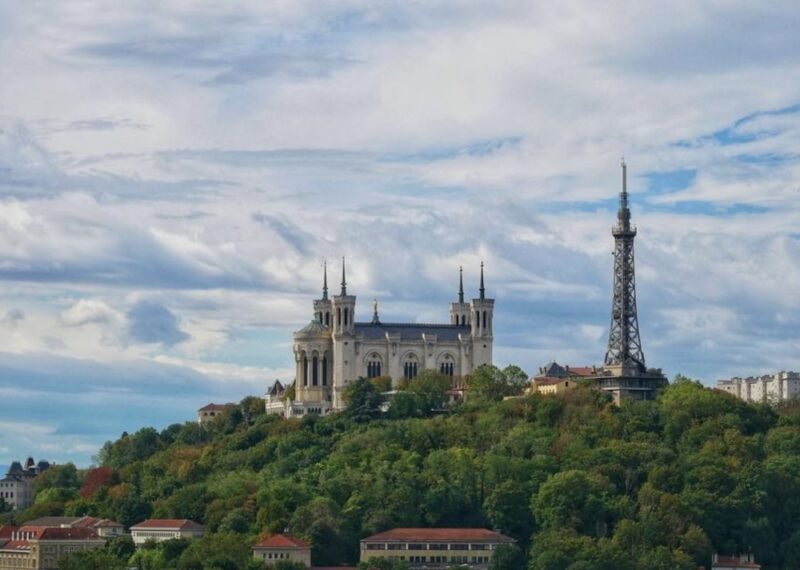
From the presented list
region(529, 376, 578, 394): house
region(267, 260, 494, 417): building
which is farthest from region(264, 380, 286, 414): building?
region(529, 376, 578, 394): house

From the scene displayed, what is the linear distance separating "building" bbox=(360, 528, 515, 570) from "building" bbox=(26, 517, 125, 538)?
21.6 meters

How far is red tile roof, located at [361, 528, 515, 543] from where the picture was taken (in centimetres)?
13362

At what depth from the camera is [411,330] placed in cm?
17062

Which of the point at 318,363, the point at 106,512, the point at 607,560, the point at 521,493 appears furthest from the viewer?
the point at 318,363

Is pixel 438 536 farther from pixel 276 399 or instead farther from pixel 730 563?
pixel 276 399

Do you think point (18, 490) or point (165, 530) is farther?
point (18, 490)

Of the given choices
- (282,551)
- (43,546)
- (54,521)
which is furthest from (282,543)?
(54,521)

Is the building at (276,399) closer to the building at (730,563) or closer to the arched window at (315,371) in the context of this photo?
the arched window at (315,371)

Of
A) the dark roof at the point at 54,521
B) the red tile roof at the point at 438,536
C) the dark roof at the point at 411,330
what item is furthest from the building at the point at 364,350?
the red tile roof at the point at 438,536

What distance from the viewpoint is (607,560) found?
128 meters

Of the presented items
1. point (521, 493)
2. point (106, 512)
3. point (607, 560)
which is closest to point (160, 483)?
point (106, 512)

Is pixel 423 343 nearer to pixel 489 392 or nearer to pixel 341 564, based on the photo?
pixel 489 392

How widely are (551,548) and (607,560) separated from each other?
3491 millimetres

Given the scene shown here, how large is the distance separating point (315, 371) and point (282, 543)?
3716cm
